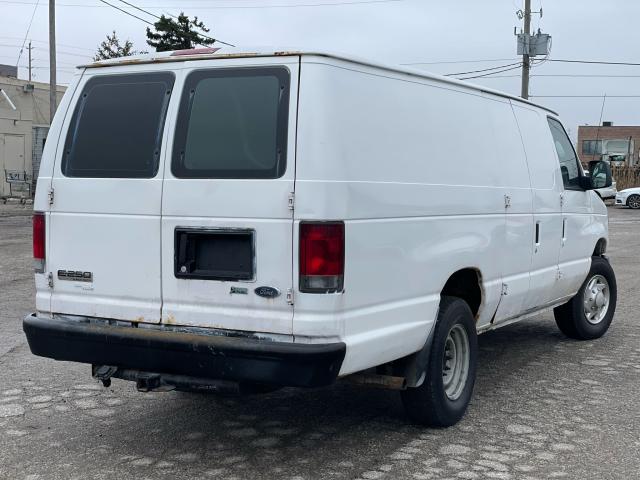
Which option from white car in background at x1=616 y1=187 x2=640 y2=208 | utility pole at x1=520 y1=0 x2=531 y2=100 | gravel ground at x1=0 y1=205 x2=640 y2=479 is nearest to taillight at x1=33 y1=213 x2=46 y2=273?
gravel ground at x1=0 y1=205 x2=640 y2=479

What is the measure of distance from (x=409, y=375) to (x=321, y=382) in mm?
897

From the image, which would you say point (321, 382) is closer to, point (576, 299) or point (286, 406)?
point (286, 406)

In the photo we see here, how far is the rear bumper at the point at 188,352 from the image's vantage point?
4305 millimetres

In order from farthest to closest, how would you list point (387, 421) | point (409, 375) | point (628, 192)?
1. point (628, 192)
2. point (387, 421)
3. point (409, 375)

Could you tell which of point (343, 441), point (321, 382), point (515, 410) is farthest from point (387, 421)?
point (321, 382)

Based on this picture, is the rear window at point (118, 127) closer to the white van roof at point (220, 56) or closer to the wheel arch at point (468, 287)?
the white van roof at point (220, 56)

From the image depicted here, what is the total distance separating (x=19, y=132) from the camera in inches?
1332

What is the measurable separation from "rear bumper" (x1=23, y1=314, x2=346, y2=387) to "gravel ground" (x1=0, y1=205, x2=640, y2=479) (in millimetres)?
589

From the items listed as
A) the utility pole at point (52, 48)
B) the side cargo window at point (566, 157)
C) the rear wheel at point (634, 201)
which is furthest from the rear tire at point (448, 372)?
the rear wheel at point (634, 201)

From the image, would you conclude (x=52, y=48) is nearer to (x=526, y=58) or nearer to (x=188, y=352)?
(x=526, y=58)

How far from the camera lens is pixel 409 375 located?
5.07 m

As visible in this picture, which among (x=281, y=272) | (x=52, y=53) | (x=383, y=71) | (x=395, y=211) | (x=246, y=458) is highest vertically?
(x=52, y=53)

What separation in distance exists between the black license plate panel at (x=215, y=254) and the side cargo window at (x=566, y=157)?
12.2ft

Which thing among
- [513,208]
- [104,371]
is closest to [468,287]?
[513,208]
